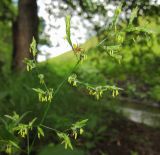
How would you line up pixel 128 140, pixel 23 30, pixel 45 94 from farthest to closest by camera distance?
pixel 23 30
pixel 128 140
pixel 45 94

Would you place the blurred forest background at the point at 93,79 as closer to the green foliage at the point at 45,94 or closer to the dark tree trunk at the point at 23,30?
the dark tree trunk at the point at 23,30

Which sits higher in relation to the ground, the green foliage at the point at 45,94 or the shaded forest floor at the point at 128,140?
the green foliage at the point at 45,94

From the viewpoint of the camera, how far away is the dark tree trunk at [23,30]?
25.7ft

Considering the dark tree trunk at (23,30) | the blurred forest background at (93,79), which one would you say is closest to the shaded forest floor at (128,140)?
the blurred forest background at (93,79)

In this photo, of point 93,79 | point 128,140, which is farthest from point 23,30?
point 128,140

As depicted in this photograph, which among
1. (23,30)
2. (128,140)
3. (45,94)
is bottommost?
(128,140)

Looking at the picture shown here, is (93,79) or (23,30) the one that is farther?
(23,30)

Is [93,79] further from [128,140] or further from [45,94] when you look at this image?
[45,94]

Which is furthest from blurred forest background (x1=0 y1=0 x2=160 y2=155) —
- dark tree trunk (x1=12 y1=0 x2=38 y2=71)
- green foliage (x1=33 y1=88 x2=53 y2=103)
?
green foliage (x1=33 y1=88 x2=53 y2=103)

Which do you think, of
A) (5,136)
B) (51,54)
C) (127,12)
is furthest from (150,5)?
(5,136)

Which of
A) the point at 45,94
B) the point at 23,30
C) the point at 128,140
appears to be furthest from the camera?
the point at 23,30

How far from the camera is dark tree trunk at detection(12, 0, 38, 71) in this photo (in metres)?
7.82

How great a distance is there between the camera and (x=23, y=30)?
809 centimetres

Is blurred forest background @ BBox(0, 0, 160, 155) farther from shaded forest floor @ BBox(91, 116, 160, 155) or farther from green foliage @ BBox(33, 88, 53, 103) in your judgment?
green foliage @ BBox(33, 88, 53, 103)
